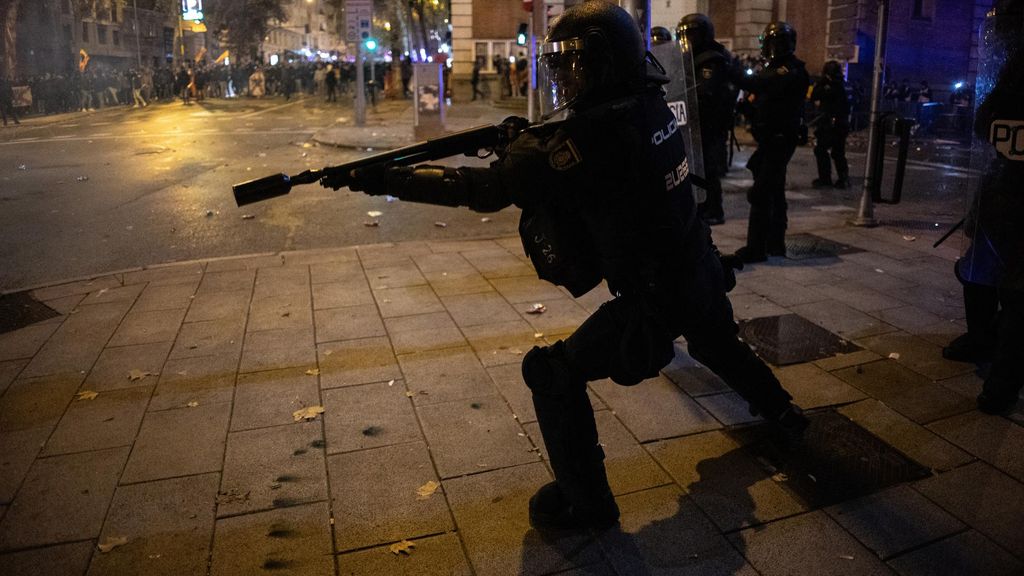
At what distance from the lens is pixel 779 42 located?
21.4ft

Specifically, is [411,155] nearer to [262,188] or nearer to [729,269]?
[262,188]

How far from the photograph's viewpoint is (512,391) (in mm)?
4199

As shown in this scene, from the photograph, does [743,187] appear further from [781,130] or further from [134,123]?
[134,123]

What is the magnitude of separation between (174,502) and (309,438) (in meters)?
0.71

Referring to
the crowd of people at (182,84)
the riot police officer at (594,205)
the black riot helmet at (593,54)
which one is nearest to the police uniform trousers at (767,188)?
the riot police officer at (594,205)

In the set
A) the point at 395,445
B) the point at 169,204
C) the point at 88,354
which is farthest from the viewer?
the point at 169,204

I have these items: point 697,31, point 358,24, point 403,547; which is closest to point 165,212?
point 697,31

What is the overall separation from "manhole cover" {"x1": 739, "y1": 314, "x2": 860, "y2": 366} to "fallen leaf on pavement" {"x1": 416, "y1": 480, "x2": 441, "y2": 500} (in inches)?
93.9

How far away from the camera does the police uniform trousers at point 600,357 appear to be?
260 centimetres

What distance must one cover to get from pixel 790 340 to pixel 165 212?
27.1ft

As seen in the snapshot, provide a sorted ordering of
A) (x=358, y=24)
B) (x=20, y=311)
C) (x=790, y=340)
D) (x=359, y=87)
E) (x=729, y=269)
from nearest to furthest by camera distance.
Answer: (x=729, y=269)
(x=790, y=340)
(x=20, y=311)
(x=358, y=24)
(x=359, y=87)

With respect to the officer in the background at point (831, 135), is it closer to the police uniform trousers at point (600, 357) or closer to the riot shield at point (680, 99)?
the riot shield at point (680, 99)

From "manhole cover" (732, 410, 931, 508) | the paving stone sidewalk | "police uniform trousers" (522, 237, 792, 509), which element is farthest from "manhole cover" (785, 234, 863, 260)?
"police uniform trousers" (522, 237, 792, 509)

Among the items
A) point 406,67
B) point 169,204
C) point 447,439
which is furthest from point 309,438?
point 406,67
